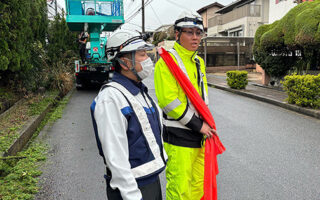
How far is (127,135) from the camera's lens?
1689 millimetres

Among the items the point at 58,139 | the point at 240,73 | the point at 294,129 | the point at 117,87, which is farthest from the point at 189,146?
the point at 240,73

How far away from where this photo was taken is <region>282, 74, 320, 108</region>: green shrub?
784 cm

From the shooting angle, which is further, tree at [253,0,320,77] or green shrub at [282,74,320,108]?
tree at [253,0,320,77]

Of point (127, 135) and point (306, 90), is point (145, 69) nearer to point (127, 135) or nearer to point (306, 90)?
point (127, 135)

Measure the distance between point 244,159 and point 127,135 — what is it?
3.41m

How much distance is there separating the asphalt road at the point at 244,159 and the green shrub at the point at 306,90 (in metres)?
0.57

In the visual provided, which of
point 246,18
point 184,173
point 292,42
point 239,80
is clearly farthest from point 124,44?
point 246,18

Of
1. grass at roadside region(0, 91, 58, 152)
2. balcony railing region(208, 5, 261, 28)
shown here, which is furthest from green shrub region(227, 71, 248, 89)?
balcony railing region(208, 5, 261, 28)

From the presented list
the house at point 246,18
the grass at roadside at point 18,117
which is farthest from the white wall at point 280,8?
the grass at roadside at point 18,117

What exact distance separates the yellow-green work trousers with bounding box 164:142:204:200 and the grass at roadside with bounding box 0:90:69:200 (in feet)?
5.86

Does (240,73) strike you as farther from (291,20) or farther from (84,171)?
(84,171)

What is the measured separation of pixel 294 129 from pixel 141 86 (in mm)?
5552

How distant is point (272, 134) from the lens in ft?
19.6

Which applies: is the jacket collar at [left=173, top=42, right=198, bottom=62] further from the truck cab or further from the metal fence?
the metal fence
